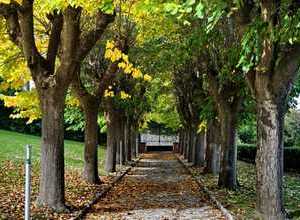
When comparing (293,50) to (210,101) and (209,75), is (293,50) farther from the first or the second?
(210,101)

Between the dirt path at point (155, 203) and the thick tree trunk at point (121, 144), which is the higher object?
the thick tree trunk at point (121, 144)

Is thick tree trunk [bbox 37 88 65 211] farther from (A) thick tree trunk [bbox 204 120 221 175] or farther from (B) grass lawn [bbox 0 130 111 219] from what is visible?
(A) thick tree trunk [bbox 204 120 221 175]

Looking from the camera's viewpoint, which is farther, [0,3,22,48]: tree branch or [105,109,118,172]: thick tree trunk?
[105,109,118,172]: thick tree trunk

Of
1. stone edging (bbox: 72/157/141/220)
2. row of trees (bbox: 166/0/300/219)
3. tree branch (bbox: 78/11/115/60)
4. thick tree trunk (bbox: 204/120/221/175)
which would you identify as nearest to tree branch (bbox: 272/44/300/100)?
row of trees (bbox: 166/0/300/219)

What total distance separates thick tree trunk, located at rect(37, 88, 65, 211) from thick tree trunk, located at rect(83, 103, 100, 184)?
701 cm

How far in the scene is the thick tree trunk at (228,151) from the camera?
61.1 feet

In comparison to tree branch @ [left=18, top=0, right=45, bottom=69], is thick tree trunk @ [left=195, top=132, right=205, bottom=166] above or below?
below

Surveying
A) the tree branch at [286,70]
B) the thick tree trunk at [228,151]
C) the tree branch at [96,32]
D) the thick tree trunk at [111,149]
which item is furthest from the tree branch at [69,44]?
the thick tree trunk at [111,149]

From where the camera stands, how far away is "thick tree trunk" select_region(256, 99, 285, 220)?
10211 mm

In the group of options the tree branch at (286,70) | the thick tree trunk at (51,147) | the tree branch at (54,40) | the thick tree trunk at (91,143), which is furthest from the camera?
the thick tree trunk at (91,143)

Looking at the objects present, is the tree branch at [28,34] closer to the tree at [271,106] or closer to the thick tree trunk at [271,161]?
the tree at [271,106]

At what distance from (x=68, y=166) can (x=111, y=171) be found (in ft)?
7.67

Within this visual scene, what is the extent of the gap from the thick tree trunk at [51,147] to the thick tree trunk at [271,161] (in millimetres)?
5005

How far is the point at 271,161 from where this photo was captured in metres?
10.2
